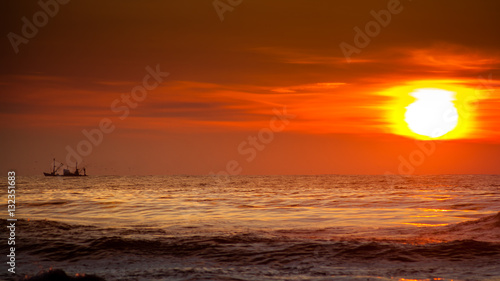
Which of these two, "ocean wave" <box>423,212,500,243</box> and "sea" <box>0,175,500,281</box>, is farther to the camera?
"ocean wave" <box>423,212,500,243</box>

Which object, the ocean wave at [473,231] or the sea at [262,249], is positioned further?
the ocean wave at [473,231]

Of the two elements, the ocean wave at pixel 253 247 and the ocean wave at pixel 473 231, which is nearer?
the ocean wave at pixel 253 247

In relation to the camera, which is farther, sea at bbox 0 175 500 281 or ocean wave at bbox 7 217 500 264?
ocean wave at bbox 7 217 500 264

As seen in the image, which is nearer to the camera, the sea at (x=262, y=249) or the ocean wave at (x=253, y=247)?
the sea at (x=262, y=249)

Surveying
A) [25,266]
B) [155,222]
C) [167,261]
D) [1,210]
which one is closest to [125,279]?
[167,261]

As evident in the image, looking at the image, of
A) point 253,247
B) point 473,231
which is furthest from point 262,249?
point 473,231

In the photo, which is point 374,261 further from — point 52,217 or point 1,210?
point 1,210

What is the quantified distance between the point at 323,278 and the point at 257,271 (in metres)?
1.75

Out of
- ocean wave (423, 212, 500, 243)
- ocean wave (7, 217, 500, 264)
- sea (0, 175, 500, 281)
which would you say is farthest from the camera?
ocean wave (423, 212, 500, 243)

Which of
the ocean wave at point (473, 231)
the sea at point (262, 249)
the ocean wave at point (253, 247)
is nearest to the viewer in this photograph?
the sea at point (262, 249)

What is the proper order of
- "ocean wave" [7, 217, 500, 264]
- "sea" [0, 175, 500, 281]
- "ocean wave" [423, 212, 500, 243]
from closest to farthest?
"sea" [0, 175, 500, 281], "ocean wave" [7, 217, 500, 264], "ocean wave" [423, 212, 500, 243]

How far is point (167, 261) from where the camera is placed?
523 inches

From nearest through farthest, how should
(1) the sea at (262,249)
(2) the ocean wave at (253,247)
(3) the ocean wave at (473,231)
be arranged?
(1) the sea at (262,249) → (2) the ocean wave at (253,247) → (3) the ocean wave at (473,231)

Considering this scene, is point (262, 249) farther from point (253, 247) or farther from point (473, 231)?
point (473, 231)
